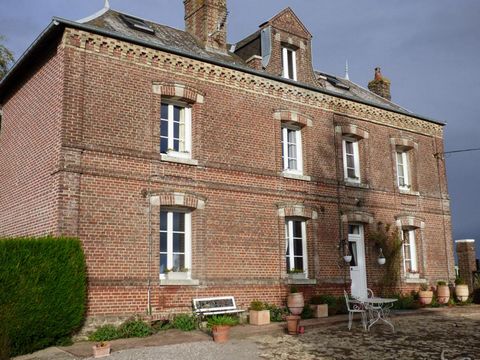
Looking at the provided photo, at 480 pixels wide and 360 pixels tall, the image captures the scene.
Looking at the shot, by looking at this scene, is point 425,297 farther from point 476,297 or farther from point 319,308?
point 319,308

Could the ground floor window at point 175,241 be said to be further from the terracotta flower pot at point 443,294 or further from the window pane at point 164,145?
the terracotta flower pot at point 443,294

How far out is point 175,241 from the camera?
40.0ft

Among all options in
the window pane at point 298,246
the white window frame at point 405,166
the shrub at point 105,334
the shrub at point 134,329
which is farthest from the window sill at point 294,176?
the shrub at point 105,334

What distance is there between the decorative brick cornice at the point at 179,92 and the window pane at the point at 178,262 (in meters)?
3.87

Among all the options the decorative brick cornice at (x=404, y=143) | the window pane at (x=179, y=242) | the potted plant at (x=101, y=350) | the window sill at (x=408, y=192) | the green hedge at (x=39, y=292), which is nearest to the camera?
the potted plant at (x=101, y=350)

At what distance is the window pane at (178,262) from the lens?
12078mm

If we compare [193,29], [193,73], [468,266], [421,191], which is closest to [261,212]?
[193,73]

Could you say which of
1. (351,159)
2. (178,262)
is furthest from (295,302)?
(351,159)

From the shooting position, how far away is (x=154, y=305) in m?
11.2

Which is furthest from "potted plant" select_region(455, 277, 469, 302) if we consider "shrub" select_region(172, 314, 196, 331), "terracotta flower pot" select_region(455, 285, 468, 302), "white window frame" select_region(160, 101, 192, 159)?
"white window frame" select_region(160, 101, 192, 159)

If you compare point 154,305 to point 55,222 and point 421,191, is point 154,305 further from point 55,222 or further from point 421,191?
point 421,191

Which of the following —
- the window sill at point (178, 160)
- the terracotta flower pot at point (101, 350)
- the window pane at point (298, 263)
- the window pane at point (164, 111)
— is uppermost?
the window pane at point (164, 111)

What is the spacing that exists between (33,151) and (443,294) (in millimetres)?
13224

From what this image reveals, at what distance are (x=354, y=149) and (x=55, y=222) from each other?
32.8ft
